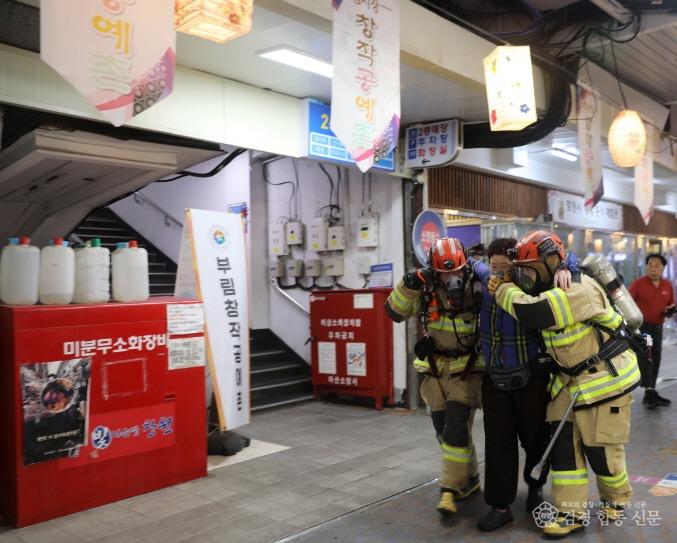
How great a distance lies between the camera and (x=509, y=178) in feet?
33.3

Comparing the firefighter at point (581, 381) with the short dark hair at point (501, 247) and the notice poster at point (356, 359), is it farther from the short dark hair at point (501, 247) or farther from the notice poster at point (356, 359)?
the notice poster at point (356, 359)

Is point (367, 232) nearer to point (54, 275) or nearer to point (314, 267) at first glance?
point (314, 267)

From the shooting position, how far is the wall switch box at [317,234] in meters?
8.92

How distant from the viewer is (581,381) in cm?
376

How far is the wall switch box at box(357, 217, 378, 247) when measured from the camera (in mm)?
8250

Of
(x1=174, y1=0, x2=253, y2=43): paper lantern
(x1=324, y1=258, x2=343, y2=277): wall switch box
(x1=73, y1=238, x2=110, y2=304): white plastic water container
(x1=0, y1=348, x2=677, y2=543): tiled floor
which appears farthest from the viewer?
(x1=324, y1=258, x2=343, y2=277): wall switch box

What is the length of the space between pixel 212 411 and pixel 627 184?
11601mm

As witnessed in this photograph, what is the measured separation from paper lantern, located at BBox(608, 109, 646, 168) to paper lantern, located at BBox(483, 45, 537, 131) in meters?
2.85

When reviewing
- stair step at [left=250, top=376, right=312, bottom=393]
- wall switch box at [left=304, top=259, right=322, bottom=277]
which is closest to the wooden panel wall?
wall switch box at [left=304, top=259, right=322, bottom=277]

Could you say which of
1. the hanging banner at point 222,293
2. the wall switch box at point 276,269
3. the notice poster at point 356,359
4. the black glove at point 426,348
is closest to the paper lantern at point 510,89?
the black glove at point 426,348

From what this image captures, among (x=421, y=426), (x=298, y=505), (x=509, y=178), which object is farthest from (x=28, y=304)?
(x=509, y=178)

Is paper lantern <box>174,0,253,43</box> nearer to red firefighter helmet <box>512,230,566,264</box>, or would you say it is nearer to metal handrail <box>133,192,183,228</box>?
red firefighter helmet <box>512,230,566,264</box>

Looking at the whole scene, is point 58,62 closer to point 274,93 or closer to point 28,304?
point 28,304

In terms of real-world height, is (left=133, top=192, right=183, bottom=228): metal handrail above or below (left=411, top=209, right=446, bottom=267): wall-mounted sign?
above
